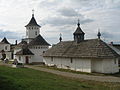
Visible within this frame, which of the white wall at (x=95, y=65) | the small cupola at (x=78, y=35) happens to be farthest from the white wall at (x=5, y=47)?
the white wall at (x=95, y=65)

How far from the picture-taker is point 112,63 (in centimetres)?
2948

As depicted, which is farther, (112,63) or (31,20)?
(31,20)

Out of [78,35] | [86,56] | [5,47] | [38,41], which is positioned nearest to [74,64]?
[86,56]

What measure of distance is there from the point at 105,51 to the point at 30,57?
2335 cm

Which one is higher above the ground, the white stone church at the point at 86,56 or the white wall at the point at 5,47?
the white wall at the point at 5,47

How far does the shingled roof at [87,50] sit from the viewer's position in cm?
2886

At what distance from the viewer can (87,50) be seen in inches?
1221

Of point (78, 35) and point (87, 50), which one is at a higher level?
point (78, 35)

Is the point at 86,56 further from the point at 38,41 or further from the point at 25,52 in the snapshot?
the point at 25,52

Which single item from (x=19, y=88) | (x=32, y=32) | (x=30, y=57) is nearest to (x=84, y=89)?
(x=19, y=88)

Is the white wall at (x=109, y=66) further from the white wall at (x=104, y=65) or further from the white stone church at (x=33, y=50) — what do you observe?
the white stone church at (x=33, y=50)

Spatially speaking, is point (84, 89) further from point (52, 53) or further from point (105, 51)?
Result: point (52, 53)

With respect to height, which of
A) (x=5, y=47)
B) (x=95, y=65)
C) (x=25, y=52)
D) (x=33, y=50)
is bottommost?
(x=95, y=65)

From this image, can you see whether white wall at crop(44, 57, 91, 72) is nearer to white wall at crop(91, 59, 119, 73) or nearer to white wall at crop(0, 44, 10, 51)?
white wall at crop(91, 59, 119, 73)
